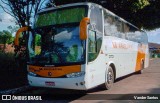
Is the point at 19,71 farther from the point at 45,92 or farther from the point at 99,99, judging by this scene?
the point at 99,99

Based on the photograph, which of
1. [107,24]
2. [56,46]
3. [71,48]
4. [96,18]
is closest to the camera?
[71,48]

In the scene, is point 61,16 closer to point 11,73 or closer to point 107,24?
point 107,24

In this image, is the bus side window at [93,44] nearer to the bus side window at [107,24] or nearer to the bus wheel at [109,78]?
the bus side window at [107,24]

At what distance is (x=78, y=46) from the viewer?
8844 mm

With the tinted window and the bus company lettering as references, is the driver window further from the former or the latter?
the bus company lettering

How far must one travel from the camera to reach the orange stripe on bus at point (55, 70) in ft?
28.7

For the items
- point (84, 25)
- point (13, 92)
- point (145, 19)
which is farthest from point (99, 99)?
point (145, 19)

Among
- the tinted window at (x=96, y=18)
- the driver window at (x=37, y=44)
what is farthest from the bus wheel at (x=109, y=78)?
the driver window at (x=37, y=44)

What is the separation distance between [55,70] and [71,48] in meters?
0.91

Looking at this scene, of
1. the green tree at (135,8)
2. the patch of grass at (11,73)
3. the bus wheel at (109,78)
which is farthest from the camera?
the green tree at (135,8)

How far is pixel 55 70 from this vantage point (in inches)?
352

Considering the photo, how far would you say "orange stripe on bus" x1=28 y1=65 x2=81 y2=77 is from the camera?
8758 mm

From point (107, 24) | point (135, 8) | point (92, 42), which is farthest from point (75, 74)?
point (135, 8)

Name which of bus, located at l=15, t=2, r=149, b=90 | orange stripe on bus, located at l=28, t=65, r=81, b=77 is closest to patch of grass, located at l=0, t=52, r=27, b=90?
orange stripe on bus, located at l=28, t=65, r=81, b=77
